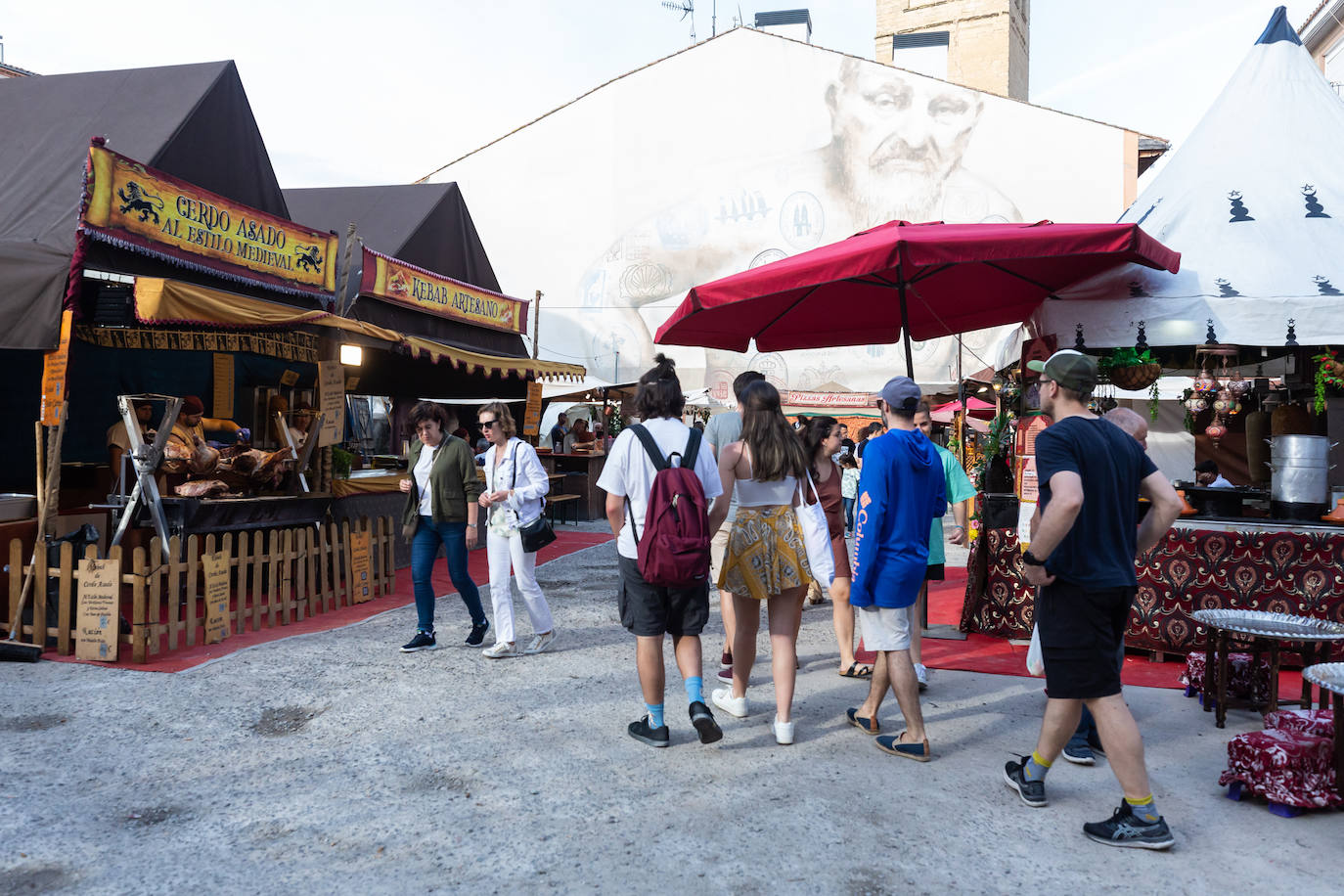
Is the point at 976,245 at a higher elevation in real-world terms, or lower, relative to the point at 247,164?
lower

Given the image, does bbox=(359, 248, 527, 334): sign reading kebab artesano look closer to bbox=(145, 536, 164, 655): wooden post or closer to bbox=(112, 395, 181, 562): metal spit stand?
bbox=(112, 395, 181, 562): metal spit stand

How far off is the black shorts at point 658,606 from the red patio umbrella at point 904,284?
2.63 metres

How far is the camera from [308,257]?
9.92 meters

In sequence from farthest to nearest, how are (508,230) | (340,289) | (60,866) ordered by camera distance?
(508,230)
(340,289)
(60,866)

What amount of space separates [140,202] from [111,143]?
230 cm

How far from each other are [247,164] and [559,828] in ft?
32.7

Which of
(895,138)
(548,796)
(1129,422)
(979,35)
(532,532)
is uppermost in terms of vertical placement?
(979,35)

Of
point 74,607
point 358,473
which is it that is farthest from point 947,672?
point 358,473

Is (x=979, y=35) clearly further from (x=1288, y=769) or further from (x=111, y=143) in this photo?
(x=1288, y=769)

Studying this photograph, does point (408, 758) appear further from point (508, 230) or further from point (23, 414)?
point (508, 230)

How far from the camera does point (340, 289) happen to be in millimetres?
10633

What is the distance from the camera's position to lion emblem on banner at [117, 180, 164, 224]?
7.39m

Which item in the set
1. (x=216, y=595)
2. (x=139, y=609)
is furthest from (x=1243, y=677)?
(x=139, y=609)

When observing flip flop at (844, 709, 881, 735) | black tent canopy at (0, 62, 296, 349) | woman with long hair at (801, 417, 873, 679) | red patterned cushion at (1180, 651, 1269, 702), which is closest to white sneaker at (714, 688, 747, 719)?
flip flop at (844, 709, 881, 735)
